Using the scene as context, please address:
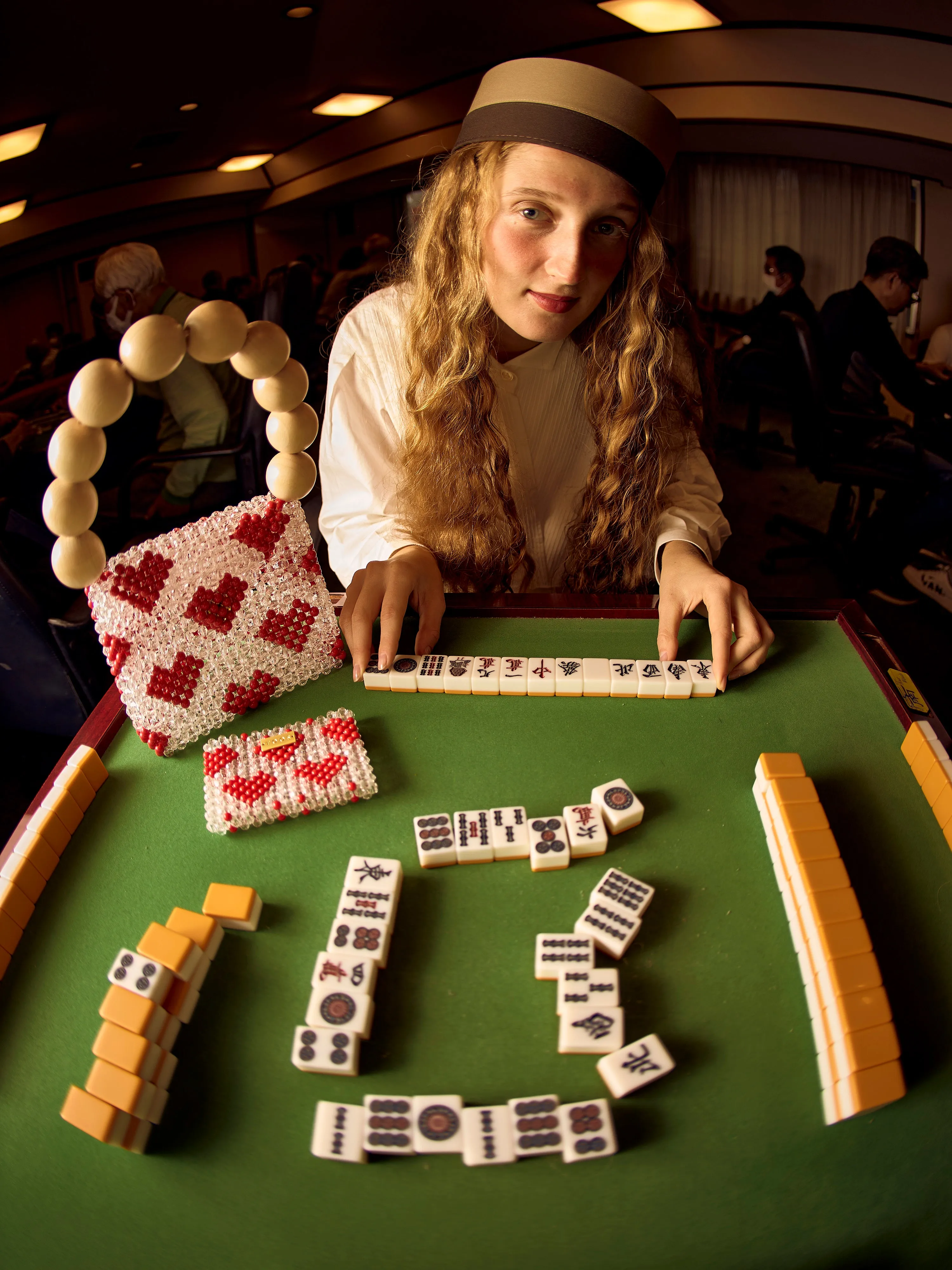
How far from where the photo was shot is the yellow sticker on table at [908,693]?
111 centimetres

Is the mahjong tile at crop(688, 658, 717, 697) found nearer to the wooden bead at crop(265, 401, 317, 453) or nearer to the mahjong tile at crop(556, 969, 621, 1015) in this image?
the mahjong tile at crop(556, 969, 621, 1015)

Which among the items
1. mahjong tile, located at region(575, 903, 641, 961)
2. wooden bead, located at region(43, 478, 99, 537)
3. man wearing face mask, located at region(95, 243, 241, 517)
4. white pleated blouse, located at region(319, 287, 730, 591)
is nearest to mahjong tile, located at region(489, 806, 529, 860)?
mahjong tile, located at region(575, 903, 641, 961)

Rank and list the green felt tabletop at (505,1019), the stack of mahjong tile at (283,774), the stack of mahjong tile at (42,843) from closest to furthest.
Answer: the green felt tabletop at (505,1019)
the stack of mahjong tile at (42,843)
the stack of mahjong tile at (283,774)

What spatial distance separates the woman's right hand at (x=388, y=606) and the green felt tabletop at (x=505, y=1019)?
10 cm

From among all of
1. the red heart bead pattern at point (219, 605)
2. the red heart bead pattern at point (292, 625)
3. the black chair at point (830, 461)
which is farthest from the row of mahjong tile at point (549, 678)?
the black chair at point (830, 461)

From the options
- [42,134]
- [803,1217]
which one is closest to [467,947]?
[803,1217]

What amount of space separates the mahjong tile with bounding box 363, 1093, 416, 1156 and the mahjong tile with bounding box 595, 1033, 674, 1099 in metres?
0.18

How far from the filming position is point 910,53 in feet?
7.28

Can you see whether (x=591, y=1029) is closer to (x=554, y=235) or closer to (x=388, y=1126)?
(x=388, y=1126)

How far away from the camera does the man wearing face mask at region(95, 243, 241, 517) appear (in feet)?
9.25

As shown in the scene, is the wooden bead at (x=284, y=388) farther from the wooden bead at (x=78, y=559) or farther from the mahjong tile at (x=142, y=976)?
the mahjong tile at (x=142, y=976)

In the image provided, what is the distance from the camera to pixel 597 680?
114cm

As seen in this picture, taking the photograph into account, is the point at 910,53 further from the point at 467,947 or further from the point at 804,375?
the point at 467,947

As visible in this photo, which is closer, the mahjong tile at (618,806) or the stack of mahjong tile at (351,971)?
the stack of mahjong tile at (351,971)
